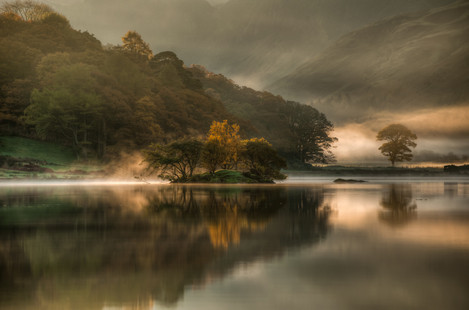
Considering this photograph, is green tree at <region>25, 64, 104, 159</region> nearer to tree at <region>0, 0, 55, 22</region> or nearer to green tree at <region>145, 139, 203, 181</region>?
green tree at <region>145, 139, 203, 181</region>

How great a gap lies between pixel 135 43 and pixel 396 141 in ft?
178

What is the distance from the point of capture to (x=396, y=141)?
212 feet

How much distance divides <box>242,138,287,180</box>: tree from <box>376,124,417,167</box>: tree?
33.5m

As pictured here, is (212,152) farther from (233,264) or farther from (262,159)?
(233,264)

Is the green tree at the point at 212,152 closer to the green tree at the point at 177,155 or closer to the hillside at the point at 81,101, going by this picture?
the green tree at the point at 177,155

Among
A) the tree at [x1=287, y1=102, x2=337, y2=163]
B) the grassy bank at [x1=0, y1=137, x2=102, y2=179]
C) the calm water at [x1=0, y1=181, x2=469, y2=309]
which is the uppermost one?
the tree at [x1=287, y1=102, x2=337, y2=163]

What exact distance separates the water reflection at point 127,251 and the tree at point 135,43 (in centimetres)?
7661

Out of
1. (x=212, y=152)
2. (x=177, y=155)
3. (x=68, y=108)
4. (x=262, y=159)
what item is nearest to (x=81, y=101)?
(x=68, y=108)

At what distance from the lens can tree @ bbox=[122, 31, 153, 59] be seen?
82375 mm

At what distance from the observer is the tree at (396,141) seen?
64.2 m

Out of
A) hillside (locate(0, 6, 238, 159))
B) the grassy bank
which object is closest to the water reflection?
the grassy bank

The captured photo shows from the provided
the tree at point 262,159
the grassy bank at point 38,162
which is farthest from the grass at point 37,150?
the tree at point 262,159

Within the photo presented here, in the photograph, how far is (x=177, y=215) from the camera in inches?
406

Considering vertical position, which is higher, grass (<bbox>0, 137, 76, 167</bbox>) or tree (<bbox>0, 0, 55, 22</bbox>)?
tree (<bbox>0, 0, 55, 22</bbox>)
